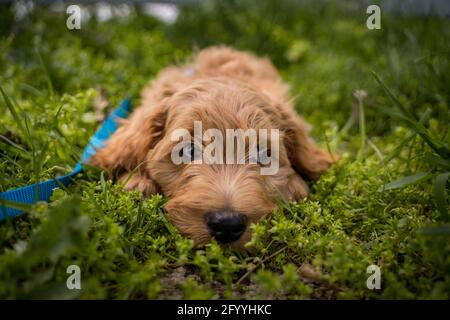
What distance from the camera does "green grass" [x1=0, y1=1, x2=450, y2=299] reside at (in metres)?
2.22

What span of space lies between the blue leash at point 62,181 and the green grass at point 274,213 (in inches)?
2.5

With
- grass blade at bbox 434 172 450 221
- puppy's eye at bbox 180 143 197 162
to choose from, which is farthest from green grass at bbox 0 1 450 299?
puppy's eye at bbox 180 143 197 162

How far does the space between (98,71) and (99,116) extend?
2.96ft

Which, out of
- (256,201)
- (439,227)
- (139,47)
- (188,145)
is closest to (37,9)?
(139,47)

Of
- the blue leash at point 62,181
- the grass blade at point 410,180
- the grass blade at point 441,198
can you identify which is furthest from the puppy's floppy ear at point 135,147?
the grass blade at point 441,198

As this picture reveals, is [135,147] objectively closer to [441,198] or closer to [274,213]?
[274,213]

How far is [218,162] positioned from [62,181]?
938 mm

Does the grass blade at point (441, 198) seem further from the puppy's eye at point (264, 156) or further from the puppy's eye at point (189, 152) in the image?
the puppy's eye at point (189, 152)

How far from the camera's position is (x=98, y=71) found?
4.89 meters

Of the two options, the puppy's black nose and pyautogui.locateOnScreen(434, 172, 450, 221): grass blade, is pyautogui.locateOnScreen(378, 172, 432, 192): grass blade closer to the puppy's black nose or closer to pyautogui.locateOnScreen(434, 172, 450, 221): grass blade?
pyautogui.locateOnScreen(434, 172, 450, 221): grass blade

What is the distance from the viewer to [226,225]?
2.53m

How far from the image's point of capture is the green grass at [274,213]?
2.22 meters

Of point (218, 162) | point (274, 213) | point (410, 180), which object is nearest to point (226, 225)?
point (274, 213)
